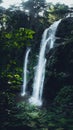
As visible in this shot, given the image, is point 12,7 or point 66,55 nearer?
point 66,55

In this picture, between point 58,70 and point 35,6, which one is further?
point 35,6

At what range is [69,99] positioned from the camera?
57.3 ft

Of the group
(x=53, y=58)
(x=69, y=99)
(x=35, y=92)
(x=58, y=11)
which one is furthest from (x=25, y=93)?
(x=58, y=11)

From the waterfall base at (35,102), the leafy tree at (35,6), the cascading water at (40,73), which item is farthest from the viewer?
the leafy tree at (35,6)

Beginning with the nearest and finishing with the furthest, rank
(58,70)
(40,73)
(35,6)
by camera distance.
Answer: (58,70) < (40,73) < (35,6)

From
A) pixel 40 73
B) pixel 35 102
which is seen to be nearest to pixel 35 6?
pixel 40 73

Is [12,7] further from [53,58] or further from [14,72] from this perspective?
[14,72]

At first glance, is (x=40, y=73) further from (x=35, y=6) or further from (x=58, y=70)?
(x=35, y=6)

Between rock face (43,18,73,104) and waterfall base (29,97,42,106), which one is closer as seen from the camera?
waterfall base (29,97,42,106)

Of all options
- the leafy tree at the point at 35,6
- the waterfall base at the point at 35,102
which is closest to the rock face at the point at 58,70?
the waterfall base at the point at 35,102

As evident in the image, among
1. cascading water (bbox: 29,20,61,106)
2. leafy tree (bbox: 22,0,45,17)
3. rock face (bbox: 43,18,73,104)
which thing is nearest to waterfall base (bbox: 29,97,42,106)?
cascading water (bbox: 29,20,61,106)

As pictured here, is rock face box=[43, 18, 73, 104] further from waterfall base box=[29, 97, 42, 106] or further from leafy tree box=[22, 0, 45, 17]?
leafy tree box=[22, 0, 45, 17]

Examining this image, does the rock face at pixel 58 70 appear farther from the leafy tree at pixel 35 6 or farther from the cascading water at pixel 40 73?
the leafy tree at pixel 35 6

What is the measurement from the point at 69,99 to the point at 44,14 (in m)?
23.9
